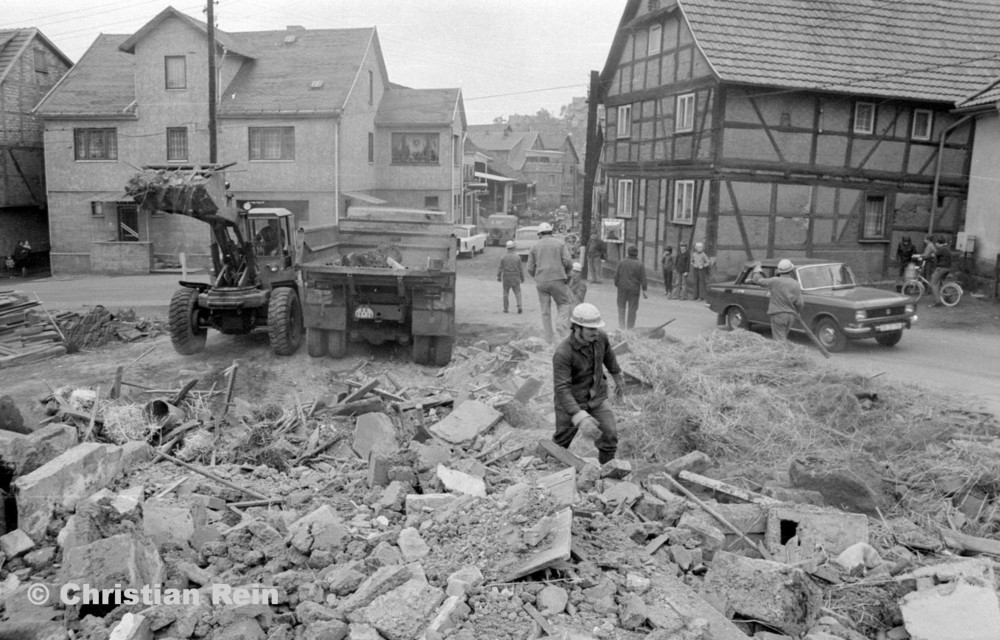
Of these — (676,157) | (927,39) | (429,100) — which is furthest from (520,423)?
(429,100)

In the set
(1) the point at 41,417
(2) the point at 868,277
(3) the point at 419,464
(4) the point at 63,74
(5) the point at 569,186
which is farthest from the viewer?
(5) the point at 569,186

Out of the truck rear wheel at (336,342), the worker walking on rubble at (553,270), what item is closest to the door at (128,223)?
the truck rear wheel at (336,342)

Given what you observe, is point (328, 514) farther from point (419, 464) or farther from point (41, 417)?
point (41, 417)

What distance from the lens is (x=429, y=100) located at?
1390 inches

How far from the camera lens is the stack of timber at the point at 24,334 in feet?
45.8

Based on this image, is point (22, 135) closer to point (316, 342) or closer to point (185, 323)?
point (185, 323)

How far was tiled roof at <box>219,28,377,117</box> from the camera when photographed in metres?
29.5

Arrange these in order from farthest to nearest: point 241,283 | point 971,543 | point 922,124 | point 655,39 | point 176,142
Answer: point 176,142, point 655,39, point 922,124, point 241,283, point 971,543

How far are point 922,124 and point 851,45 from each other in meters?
2.98

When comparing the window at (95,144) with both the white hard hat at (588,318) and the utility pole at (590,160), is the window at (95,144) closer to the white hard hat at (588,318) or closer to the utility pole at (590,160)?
the utility pole at (590,160)

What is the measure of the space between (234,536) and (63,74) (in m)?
35.3

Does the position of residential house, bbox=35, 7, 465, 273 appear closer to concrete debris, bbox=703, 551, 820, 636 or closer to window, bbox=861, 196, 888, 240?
window, bbox=861, 196, 888, 240

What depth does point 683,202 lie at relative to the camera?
22.8m

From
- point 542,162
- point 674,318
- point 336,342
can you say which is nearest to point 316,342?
point 336,342
